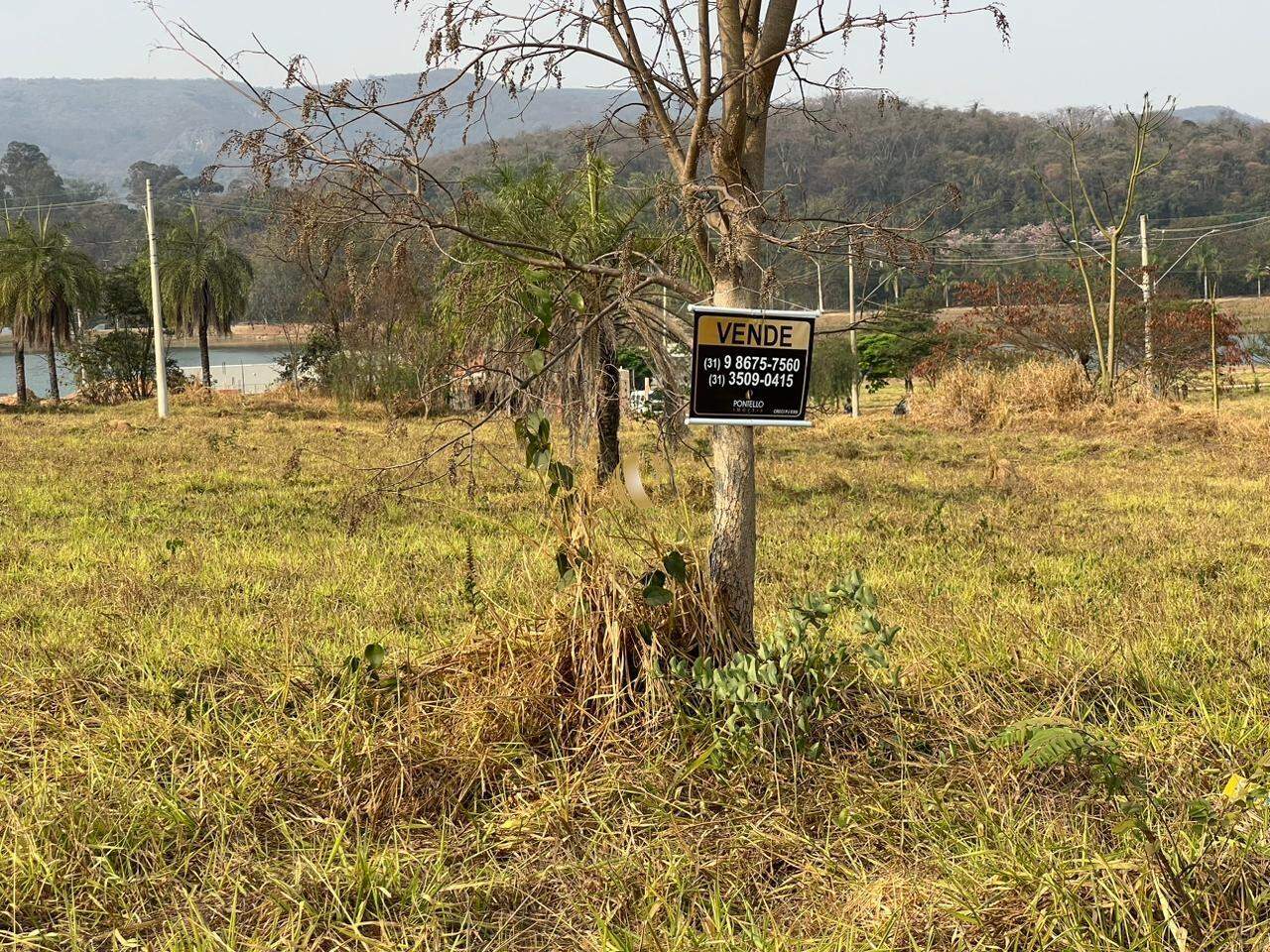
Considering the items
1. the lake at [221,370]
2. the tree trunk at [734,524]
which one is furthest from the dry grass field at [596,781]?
the lake at [221,370]

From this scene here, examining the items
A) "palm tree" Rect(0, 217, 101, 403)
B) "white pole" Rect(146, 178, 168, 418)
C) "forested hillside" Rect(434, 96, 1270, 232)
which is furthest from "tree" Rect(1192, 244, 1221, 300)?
"palm tree" Rect(0, 217, 101, 403)

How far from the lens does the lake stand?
1754 inches

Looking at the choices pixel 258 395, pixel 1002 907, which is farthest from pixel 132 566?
pixel 258 395

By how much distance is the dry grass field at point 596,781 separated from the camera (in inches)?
106

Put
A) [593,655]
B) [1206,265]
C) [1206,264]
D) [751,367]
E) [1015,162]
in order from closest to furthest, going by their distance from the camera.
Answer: [751,367]
[593,655]
[1206,265]
[1206,264]
[1015,162]

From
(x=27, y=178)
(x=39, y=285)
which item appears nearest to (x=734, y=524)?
(x=39, y=285)

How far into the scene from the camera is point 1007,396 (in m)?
20.2

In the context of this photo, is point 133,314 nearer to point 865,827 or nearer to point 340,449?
point 340,449

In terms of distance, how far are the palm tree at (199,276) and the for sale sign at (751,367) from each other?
30.7 m

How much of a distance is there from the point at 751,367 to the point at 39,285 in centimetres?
2981

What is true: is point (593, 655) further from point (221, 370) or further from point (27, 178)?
point (27, 178)

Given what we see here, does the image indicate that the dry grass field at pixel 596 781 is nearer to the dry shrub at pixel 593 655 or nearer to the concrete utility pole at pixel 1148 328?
the dry shrub at pixel 593 655

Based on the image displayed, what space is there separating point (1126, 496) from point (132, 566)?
27.5ft

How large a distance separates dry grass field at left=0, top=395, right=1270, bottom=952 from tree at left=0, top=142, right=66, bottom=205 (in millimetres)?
98953
